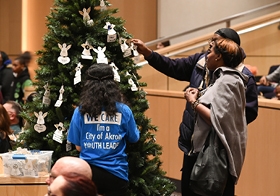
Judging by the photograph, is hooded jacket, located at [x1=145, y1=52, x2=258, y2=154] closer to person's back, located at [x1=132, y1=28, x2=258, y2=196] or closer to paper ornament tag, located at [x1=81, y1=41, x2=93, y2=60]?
person's back, located at [x1=132, y1=28, x2=258, y2=196]

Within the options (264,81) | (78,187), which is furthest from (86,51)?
(264,81)

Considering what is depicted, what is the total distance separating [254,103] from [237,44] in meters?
0.46

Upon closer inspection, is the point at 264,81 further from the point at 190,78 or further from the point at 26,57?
the point at 190,78

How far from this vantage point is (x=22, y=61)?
9.26m

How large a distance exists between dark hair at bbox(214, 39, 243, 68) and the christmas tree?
0.79 m

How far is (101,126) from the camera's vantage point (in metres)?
3.86

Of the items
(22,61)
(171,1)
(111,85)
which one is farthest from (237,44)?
(171,1)

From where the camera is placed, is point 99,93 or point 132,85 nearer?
point 99,93

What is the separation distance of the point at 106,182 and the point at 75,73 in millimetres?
873

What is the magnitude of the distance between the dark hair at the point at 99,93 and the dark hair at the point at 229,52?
71cm

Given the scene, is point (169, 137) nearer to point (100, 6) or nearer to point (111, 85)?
point (100, 6)

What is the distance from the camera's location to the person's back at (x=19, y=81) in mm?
9070

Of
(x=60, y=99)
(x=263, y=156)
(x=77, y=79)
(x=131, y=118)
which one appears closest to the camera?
(x=131, y=118)

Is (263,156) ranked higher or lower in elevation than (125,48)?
lower
